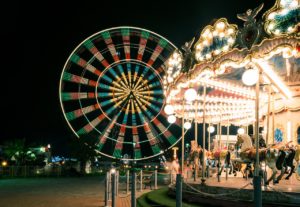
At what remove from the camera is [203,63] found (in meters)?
11.9

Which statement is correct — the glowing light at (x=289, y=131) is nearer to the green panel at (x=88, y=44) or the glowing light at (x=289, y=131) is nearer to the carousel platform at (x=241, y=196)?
the carousel platform at (x=241, y=196)

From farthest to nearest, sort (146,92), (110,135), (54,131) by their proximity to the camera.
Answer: (54,131), (110,135), (146,92)

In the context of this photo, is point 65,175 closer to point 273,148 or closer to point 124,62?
point 124,62

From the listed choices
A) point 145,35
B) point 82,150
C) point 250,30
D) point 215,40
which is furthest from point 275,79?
point 82,150

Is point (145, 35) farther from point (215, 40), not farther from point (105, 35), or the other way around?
point (215, 40)

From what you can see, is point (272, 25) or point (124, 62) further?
point (124, 62)

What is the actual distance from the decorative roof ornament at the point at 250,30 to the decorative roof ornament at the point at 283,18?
1.02 feet

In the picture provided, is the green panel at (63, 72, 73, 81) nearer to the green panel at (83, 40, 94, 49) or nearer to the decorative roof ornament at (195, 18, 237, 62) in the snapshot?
the green panel at (83, 40, 94, 49)

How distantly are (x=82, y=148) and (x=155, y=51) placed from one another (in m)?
13.4

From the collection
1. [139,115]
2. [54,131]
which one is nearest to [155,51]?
[139,115]

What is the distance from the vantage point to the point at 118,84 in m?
26.3

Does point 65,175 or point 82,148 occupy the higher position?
point 82,148

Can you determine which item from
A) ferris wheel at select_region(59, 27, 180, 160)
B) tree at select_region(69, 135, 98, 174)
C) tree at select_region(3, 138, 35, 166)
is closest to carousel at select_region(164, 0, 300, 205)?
ferris wheel at select_region(59, 27, 180, 160)

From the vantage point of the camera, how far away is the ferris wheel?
2569cm
